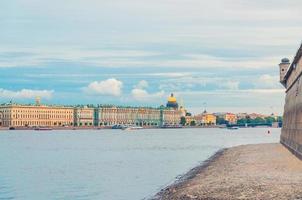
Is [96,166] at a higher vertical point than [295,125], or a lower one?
lower

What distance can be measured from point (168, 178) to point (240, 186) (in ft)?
55.3

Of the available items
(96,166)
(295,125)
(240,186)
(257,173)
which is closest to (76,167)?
(96,166)

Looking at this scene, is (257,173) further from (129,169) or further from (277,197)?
(129,169)

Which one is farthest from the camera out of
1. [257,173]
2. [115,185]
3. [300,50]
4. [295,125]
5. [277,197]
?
[295,125]

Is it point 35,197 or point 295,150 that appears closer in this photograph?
point 35,197

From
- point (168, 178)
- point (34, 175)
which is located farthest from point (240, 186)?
point (34, 175)

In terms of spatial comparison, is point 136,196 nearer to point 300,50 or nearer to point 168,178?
point 168,178

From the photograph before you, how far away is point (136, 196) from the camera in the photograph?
33.4 metres

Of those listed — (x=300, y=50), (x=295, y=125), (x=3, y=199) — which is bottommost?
(x=3, y=199)

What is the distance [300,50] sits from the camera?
42094 millimetres

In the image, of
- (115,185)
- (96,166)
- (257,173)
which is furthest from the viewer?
(96,166)

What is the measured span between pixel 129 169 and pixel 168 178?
911cm

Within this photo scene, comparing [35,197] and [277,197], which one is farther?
[35,197]

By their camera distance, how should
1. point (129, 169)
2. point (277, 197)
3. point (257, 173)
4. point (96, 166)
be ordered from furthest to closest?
point (96, 166), point (129, 169), point (257, 173), point (277, 197)
